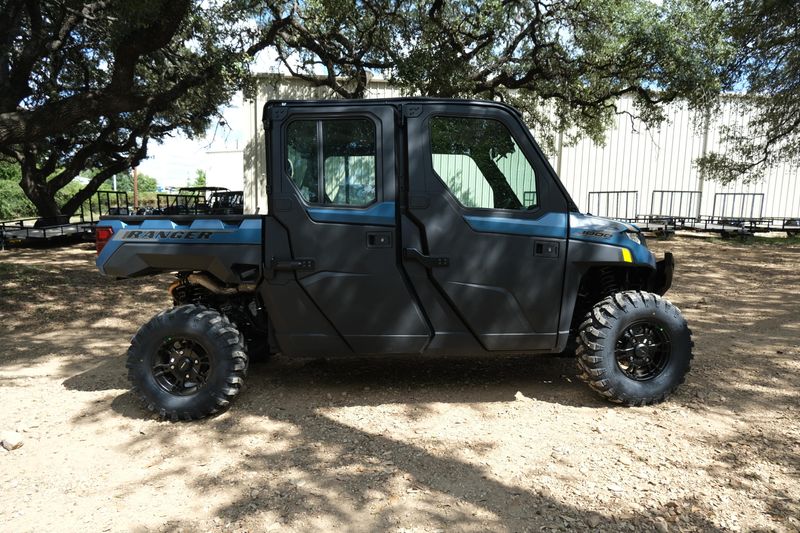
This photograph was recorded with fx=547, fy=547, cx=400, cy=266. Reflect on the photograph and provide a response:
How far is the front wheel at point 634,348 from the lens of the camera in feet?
12.7

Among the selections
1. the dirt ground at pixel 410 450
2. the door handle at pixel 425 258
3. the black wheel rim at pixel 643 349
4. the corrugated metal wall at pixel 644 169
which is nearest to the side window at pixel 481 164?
the door handle at pixel 425 258

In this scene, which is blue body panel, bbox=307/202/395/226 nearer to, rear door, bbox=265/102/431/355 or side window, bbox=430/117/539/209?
rear door, bbox=265/102/431/355

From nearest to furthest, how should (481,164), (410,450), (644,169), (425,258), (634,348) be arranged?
1. (410,450)
2. (425,258)
3. (481,164)
4. (634,348)
5. (644,169)

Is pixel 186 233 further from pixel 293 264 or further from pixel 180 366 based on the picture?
pixel 180 366

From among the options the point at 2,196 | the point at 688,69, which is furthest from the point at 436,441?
the point at 2,196

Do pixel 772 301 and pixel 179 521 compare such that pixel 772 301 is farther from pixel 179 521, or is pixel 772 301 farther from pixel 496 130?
pixel 179 521

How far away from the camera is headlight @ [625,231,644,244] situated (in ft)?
13.1

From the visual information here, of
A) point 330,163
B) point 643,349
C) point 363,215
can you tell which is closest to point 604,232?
point 643,349

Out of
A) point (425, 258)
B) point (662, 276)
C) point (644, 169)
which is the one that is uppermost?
point (644, 169)

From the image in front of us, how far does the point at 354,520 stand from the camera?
2658 mm

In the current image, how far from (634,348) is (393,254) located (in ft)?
6.21

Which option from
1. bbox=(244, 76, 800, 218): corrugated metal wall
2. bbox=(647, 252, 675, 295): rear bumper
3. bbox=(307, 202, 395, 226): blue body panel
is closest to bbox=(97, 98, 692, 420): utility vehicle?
bbox=(307, 202, 395, 226): blue body panel

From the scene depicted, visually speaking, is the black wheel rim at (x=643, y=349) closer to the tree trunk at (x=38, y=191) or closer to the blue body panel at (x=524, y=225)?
the blue body panel at (x=524, y=225)

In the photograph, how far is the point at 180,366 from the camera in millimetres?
3869
